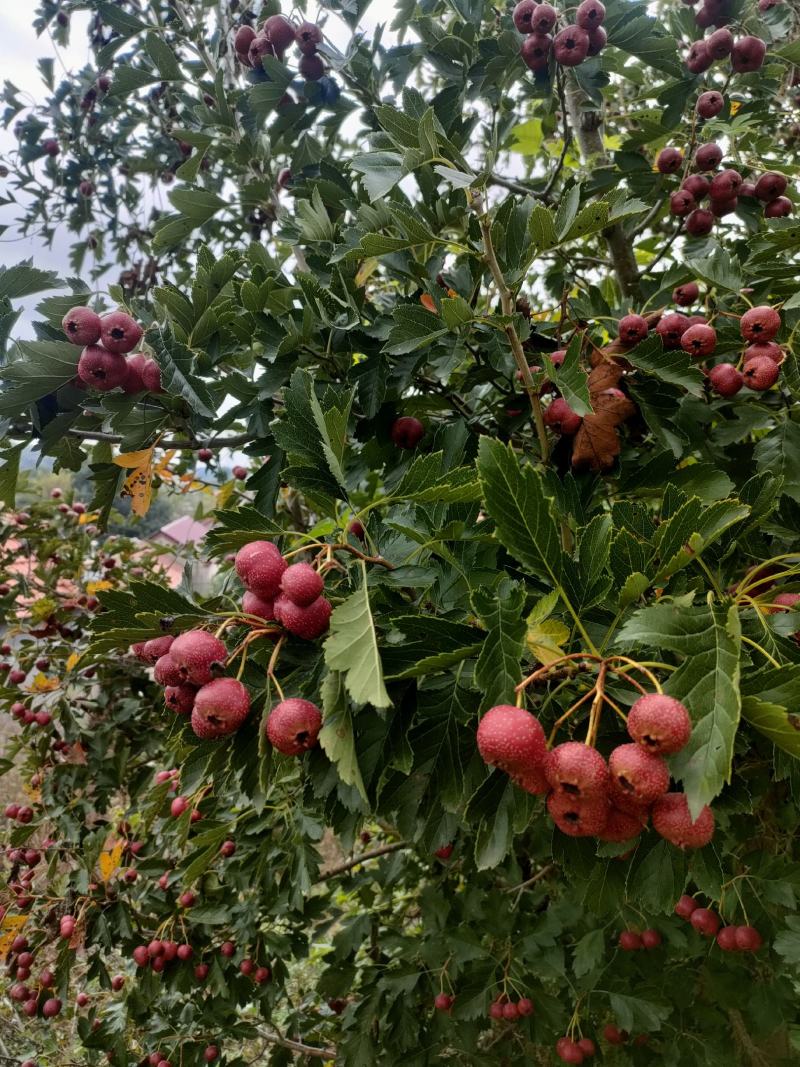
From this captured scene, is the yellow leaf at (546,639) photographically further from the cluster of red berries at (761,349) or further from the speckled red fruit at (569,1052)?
→ the speckled red fruit at (569,1052)

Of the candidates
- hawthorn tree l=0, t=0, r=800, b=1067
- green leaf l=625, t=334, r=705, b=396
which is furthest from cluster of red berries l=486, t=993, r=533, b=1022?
green leaf l=625, t=334, r=705, b=396

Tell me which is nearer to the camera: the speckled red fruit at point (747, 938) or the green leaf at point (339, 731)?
the green leaf at point (339, 731)

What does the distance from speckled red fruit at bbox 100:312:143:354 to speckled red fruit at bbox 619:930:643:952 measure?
2.25 metres

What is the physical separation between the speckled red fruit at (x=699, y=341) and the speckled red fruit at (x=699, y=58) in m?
0.92

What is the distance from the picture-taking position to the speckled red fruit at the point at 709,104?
1.90 m

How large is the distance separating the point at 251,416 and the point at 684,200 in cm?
138

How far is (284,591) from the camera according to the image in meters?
1.07

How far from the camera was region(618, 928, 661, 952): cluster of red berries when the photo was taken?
2.22 metres

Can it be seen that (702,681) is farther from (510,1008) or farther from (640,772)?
(510,1008)

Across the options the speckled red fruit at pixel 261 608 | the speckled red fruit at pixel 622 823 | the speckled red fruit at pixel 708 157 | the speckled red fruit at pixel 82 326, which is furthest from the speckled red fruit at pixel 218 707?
the speckled red fruit at pixel 708 157

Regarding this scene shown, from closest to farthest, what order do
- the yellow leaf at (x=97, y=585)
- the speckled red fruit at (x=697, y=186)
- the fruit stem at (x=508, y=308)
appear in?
the fruit stem at (x=508, y=308) < the speckled red fruit at (x=697, y=186) < the yellow leaf at (x=97, y=585)

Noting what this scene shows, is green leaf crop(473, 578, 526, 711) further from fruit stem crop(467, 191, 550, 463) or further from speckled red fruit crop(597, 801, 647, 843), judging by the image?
fruit stem crop(467, 191, 550, 463)

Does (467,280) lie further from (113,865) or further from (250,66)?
(113,865)

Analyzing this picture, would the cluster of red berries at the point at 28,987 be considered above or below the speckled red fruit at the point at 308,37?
below
